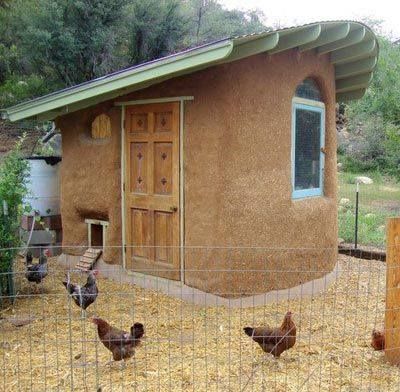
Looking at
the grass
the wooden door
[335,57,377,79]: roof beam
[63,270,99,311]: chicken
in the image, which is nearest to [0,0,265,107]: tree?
the grass

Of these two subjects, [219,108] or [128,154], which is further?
[128,154]

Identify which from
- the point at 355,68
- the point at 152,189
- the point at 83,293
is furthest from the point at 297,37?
the point at 83,293

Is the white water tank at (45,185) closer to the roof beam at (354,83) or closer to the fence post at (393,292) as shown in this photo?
the roof beam at (354,83)

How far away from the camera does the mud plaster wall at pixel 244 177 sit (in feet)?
20.1

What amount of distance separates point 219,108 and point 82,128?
103 inches

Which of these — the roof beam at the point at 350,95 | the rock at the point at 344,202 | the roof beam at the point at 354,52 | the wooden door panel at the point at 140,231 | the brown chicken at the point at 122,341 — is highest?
the roof beam at the point at 354,52

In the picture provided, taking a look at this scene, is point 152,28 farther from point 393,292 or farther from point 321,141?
point 393,292

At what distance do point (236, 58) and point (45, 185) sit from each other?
4.60 meters

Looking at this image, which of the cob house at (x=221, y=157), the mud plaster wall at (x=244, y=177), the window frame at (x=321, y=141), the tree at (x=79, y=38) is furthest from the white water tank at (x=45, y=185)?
the tree at (x=79, y=38)

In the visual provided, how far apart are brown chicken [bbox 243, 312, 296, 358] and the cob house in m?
1.55

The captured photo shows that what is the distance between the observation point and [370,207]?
597 inches

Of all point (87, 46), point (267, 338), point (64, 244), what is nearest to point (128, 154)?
point (64, 244)

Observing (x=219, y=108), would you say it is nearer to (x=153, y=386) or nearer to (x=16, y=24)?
(x=153, y=386)

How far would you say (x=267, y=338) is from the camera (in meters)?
4.52
